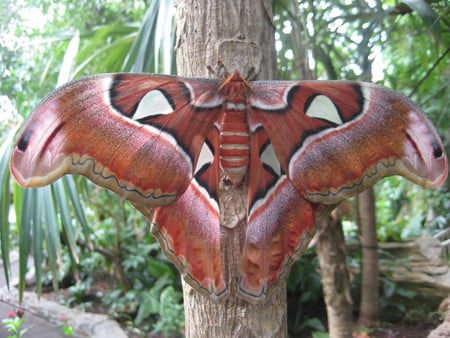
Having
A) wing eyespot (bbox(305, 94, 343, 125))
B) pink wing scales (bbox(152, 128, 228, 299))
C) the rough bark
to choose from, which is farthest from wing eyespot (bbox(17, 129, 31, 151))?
the rough bark

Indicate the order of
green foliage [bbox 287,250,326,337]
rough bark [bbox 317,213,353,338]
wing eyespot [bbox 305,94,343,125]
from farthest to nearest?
green foliage [bbox 287,250,326,337] → rough bark [bbox 317,213,353,338] → wing eyespot [bbox 305,94,343,125]

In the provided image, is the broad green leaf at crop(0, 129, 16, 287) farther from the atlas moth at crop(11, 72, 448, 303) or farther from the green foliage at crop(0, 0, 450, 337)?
the atlas moth at crop(11, 72, 448, 303)

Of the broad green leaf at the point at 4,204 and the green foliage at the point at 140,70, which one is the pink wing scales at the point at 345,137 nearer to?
the green foliage at the point at 140,70

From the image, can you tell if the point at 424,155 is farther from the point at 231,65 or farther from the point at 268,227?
the point at 231,65

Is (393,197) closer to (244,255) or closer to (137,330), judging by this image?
(137,330)

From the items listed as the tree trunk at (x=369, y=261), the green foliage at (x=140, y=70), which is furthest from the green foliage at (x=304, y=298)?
the tree trunk at (x=369, y=261)

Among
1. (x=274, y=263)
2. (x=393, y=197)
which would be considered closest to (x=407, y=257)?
(x=393, y=197)

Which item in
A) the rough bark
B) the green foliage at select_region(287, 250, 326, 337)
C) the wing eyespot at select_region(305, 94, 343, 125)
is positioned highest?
the wing eyespot at select_region(305, 94, 343, 125)

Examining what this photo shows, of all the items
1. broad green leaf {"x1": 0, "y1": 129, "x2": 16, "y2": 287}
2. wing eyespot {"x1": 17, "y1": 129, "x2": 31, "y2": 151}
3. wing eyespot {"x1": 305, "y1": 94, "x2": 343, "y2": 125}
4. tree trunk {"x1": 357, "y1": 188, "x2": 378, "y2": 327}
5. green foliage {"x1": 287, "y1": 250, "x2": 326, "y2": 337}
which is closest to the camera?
wing eyespot {"x1": 17, "y1": 129, "x2": 31, "y2": 151}
